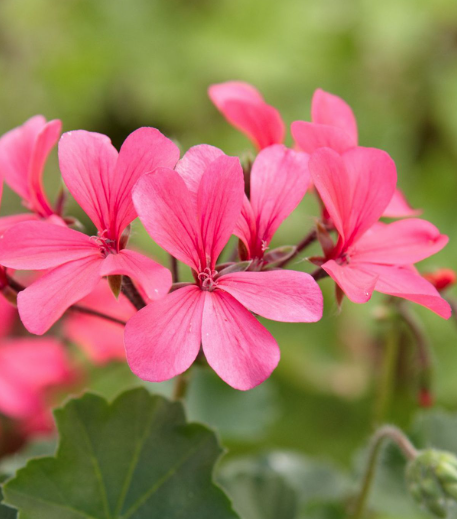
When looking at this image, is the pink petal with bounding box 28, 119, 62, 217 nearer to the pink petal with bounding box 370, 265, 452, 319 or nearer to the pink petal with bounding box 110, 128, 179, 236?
the pink petal with bounding box 110, 128, 179, 236

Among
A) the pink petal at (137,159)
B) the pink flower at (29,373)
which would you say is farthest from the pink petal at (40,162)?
the pink flower at (29,373)

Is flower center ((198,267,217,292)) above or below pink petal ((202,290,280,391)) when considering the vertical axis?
above

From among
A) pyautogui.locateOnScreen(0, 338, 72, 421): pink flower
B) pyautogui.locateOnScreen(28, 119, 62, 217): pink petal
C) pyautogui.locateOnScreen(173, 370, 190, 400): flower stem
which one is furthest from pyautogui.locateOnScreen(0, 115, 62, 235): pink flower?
pyautogui.locateOnScreen(0, 338, 72, 421): pink flower

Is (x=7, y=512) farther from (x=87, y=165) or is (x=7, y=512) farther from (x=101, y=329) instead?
(x=101, y=329)

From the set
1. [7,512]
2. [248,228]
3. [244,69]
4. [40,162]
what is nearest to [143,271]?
[248,228]

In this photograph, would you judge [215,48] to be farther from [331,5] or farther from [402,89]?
[402,89]
